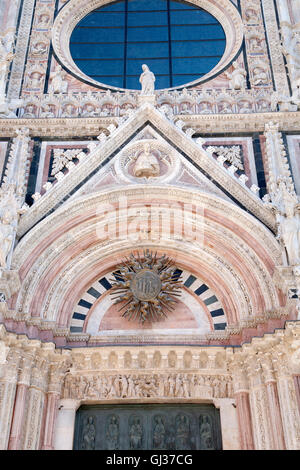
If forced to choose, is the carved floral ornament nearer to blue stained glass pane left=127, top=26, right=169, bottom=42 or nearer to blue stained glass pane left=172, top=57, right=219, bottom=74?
blue stained glass pane left=172, top=57, right=219, bottom=74

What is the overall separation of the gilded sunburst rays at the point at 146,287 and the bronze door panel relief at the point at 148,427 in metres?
1.60

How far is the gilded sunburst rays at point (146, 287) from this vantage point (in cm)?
1145

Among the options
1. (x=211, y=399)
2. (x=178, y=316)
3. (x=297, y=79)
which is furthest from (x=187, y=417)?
(x=297, y=79)

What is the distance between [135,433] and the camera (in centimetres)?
1038

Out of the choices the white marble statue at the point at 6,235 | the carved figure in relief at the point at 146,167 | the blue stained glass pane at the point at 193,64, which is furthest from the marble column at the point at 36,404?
the blue stained glass pane at the point at 193,64

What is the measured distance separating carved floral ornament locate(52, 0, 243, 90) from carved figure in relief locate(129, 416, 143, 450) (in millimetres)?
7259

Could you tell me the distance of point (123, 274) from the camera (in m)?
11.7

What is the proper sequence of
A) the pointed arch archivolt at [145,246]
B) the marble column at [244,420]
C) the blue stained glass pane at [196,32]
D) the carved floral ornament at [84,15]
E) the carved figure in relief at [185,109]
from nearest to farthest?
1. the marble column at [244,420]
2. the pointed arch archivolt at [145,246]
3. the carved figure in relief at [185,109]
4. the carved floral ornament at [84,15]
5. the blue stained glass pane at [196,32]

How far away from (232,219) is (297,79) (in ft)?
12.8

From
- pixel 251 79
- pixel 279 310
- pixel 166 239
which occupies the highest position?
pixel 251 79

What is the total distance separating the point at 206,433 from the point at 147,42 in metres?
9.34

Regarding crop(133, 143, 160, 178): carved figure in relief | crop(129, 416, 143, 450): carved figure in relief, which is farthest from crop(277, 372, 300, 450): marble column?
crop(133, 143, 160, 178): carved figure in relief

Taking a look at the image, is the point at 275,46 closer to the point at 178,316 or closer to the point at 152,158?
the point at 152,158

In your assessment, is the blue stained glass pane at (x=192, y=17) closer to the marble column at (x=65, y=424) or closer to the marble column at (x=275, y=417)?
the marble column at (x=275, y=417)
